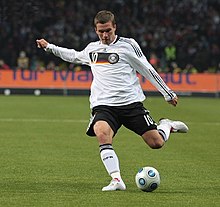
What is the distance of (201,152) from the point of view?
14.2 metres

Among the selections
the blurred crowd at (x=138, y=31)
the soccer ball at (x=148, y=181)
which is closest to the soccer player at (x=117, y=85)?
the soccer ball at (x=148, y=181)

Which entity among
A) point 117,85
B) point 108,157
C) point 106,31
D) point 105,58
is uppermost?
point 106,31

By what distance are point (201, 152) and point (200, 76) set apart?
803 inches

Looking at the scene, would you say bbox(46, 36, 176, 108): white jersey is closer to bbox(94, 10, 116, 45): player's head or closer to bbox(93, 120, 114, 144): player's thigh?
bbox(94, 10, 116, 45): player's head

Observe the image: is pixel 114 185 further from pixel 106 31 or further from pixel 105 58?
pixel 106 31

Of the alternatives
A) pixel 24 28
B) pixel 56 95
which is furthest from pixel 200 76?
pixel 24 28

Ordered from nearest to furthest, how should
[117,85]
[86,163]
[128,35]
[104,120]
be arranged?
[104,120], [117,85], [86,163], [128,35]

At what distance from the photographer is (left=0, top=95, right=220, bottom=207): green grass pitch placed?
874cm

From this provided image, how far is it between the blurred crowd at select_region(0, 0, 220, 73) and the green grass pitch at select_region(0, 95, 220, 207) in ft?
44.9

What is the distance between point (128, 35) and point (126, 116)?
1142 inches

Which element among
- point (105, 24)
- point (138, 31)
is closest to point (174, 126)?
point (105, 24)

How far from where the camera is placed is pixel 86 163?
1229 cm

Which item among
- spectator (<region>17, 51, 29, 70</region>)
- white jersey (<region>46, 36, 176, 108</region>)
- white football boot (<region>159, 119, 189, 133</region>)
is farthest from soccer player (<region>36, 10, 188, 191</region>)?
spectator (<region>17, 51, 29, 70</region>)

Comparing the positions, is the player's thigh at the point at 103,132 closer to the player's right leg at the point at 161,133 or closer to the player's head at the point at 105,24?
the player's right leg at the point at 161,133
